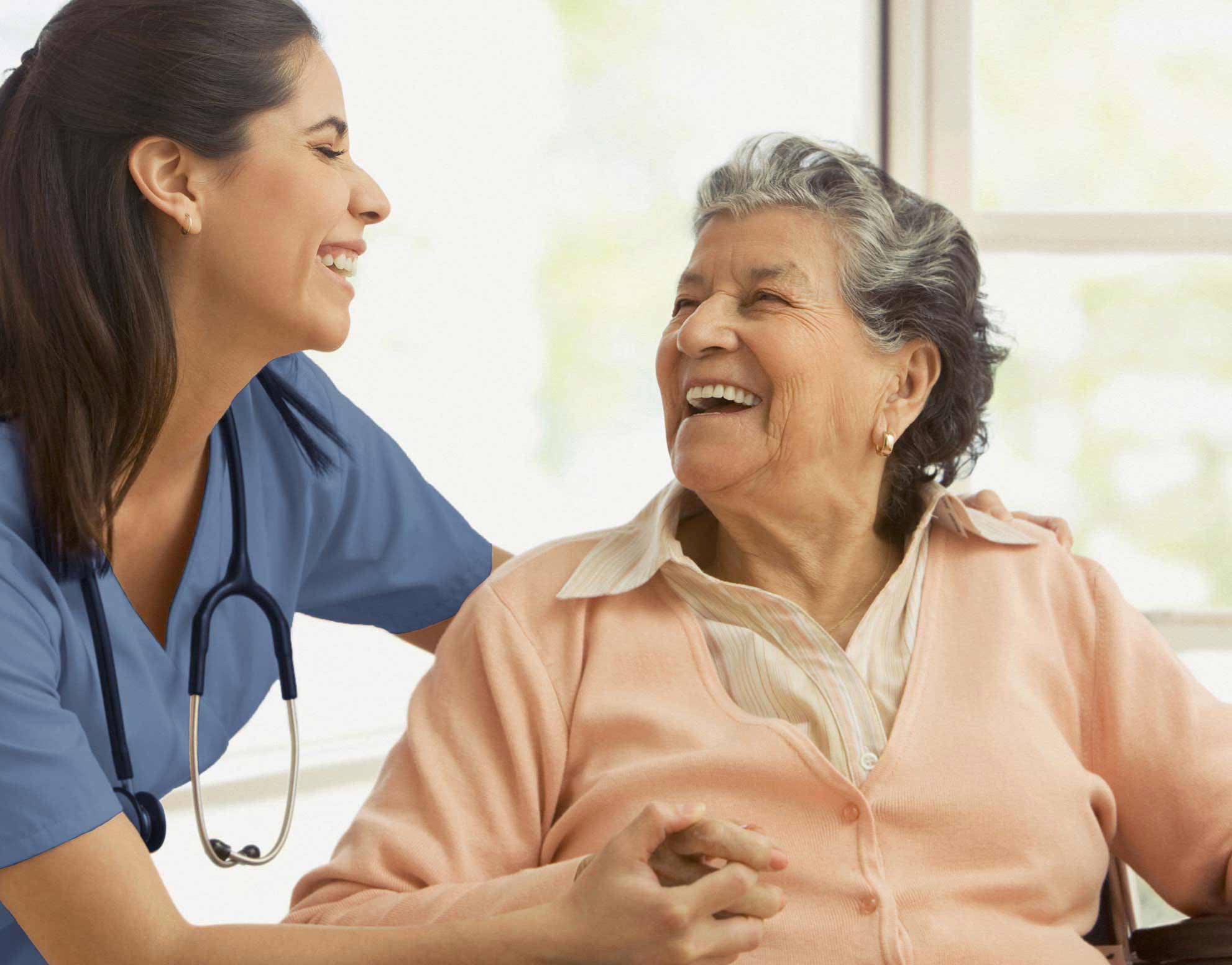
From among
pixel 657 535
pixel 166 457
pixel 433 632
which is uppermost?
pixel 166 457

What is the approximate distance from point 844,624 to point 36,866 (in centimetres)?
92

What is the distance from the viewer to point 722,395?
59.1 inches

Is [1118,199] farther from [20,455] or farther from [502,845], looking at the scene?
[20,455]

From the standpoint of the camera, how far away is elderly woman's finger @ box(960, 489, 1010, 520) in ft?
5.35

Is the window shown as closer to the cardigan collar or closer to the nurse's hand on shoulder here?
the cardigan collar

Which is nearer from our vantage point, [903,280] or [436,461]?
[903,280]

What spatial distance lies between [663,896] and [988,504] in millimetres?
799

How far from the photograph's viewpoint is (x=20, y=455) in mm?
1320

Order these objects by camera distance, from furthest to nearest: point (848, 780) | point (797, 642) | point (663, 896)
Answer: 1. point (797, 642)
2. point (848, 780)
3. point (663, 896)

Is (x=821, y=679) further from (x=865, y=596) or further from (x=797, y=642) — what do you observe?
(x=865, y=596)

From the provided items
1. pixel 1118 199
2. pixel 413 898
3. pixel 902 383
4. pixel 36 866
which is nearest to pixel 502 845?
pixel 413 898

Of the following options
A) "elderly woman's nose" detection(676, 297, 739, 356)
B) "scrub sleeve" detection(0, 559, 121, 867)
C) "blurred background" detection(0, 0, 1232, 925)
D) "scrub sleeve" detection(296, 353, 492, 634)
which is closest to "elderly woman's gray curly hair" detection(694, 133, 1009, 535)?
"elderly woman's nose" detection(676, 297, 739, 356)

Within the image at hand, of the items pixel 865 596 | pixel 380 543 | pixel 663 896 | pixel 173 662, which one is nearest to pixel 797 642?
pixel 865 596

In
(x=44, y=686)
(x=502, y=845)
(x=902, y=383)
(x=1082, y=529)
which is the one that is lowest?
(x=1082, y=529)
